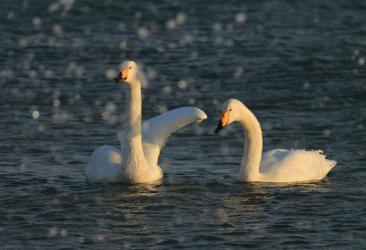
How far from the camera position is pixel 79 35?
26969mm

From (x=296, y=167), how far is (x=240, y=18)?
12.6m

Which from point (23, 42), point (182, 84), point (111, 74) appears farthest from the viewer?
point (23, 42)

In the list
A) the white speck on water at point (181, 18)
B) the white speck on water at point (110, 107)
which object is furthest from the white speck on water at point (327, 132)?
the white speck on water at point (181, 18)

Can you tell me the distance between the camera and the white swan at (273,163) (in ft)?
53.4

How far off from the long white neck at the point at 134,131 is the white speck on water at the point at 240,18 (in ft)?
41.2

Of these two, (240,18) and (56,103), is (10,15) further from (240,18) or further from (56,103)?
(56,103)

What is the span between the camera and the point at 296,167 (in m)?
16.5

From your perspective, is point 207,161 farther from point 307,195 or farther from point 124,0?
point 124,0

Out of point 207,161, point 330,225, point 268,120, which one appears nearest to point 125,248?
point 330,225

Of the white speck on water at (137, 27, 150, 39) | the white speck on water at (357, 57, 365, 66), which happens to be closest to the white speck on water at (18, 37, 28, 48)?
the white speck on water at (137, 27, 150, 39)

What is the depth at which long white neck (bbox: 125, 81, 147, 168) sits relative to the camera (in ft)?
53.0

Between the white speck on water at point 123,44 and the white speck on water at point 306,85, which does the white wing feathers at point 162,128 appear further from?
the white speck on water at point 123,44

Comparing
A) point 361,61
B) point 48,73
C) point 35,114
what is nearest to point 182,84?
point 48,73

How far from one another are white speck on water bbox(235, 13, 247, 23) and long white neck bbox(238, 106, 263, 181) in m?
12.2
